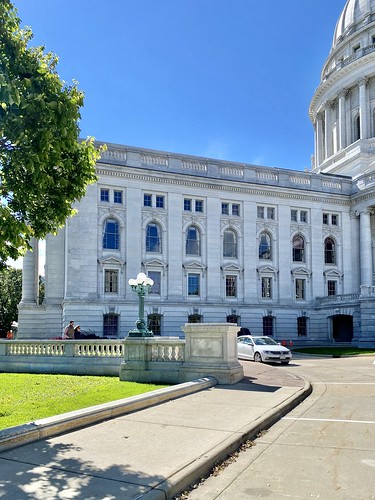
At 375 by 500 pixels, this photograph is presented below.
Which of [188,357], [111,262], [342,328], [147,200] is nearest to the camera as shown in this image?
[188,357]

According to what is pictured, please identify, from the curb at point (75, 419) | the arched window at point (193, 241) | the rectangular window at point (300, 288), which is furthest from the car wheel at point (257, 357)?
the rectangular window at point (300, 288)

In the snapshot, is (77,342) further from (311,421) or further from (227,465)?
(227,465)

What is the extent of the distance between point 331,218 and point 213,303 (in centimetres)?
1656

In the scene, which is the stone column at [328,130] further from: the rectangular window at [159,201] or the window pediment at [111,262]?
the window pediment at [111,262]

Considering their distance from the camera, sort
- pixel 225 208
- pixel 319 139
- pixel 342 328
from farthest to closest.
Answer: pixel 319 139 < pixel 342 328 < pixel 225 208

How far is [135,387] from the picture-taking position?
48.8 feet

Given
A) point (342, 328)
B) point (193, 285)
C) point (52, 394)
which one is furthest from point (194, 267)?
point (52, 394)

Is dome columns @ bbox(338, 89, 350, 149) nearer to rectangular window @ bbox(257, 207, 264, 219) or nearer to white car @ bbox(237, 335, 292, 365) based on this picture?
rectangular window @ bbox(257, 207, 264, 219)

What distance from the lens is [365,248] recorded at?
1993 inches

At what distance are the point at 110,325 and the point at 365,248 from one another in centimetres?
2683

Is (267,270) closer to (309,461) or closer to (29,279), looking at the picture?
(29,279)

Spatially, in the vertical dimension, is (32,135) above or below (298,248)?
below

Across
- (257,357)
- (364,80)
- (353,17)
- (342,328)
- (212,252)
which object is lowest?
(257,357)

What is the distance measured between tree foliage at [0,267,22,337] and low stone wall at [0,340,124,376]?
47.9m
